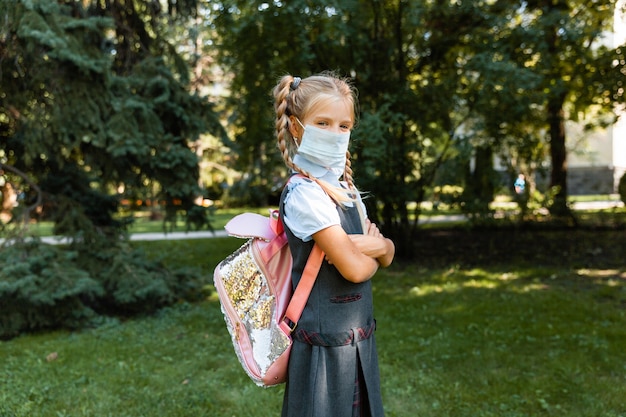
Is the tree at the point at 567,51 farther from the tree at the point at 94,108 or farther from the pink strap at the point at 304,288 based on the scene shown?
the pink strap at the point at 304,288

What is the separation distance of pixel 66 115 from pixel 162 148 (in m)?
1.00

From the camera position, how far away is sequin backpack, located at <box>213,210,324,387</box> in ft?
6.64

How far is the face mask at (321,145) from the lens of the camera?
78.3 inches

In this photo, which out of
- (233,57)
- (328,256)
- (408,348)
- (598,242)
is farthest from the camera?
(598,242)

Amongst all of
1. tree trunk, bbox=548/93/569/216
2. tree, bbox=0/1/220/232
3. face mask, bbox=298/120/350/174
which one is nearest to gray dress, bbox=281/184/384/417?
face mask, bbox=298/120/350/174

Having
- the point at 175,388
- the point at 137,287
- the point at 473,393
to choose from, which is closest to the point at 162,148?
the point at 137,287

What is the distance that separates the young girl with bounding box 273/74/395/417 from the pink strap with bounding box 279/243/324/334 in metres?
0.03

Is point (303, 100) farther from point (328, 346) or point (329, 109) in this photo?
point (328, 346)

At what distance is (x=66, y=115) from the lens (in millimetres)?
5516

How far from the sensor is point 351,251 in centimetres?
187

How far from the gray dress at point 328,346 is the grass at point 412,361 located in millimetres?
1955

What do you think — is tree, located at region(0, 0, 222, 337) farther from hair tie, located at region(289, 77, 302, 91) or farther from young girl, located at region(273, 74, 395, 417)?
young girl, located at region(273, 74, 395, 417)

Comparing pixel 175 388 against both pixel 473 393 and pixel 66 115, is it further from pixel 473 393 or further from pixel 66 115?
pixel 66 115

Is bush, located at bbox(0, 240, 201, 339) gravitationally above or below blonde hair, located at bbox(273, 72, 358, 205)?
below
